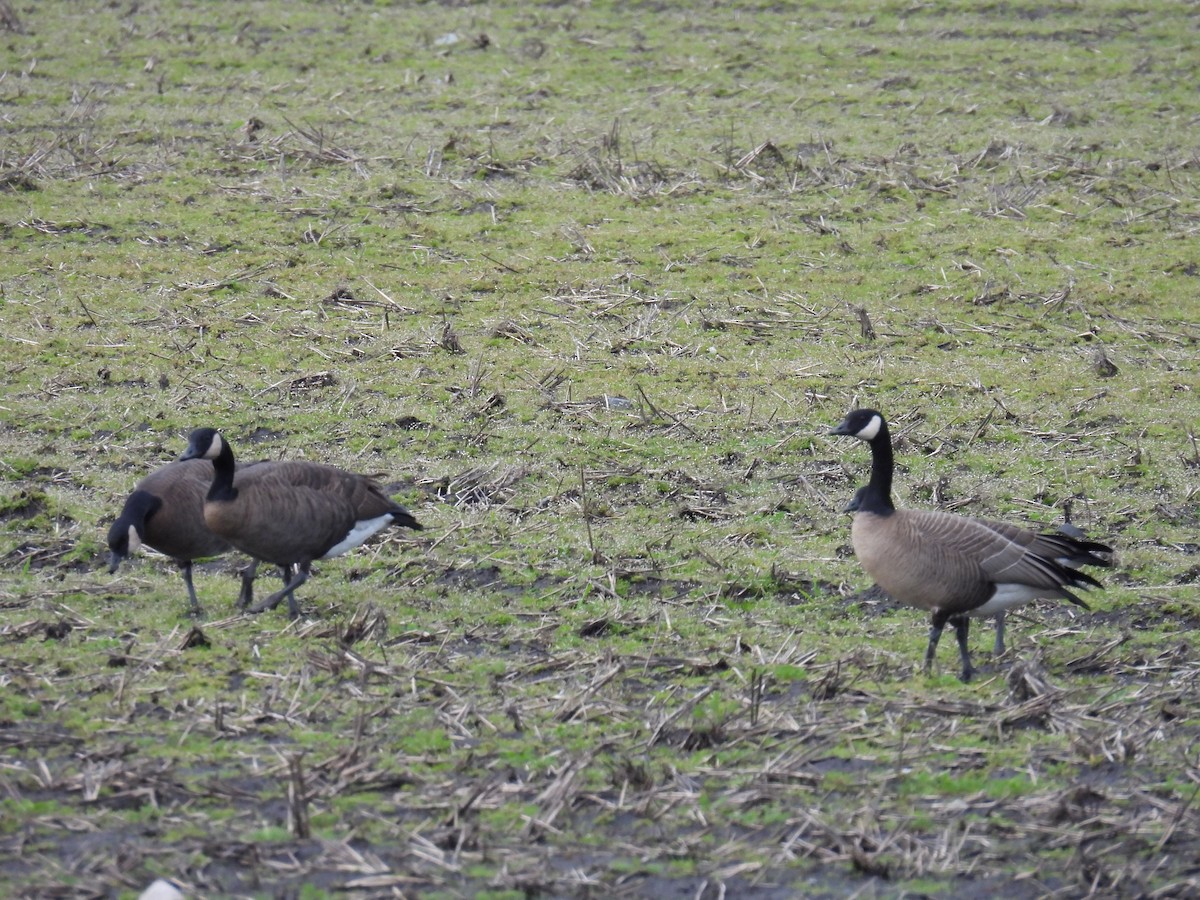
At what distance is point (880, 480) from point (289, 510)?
3343 millimetres

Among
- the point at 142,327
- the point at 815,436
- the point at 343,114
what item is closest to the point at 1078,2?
the point at 343,114

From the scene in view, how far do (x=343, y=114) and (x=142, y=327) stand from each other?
Result: 6.35 metres

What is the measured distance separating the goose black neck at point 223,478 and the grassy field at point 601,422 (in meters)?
0.73

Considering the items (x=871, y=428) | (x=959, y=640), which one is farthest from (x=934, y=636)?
(x=871, y=428)

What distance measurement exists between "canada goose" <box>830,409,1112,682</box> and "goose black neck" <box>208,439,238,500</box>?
3.48 meters

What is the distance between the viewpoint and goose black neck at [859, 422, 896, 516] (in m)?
8.16

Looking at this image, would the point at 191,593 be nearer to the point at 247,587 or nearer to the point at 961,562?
the point at 247,587

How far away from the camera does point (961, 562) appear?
25.3ft

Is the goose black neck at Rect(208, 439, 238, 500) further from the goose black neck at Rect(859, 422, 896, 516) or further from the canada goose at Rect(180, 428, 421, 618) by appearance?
the goose black neck at Rect(859, 422, 896, 516)

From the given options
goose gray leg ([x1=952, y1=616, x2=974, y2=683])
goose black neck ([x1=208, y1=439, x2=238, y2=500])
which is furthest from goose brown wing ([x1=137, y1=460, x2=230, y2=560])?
goose gray leg ([x1=952, y1=616, x2=974, y2=683])

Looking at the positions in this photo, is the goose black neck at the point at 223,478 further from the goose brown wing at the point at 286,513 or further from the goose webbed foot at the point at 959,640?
the goose webbed foot at the point at 959,640

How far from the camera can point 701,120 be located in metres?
18.5

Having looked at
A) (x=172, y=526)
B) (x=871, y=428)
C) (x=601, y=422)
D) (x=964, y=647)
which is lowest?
(x=964, y=647)

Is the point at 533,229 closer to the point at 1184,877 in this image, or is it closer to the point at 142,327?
the point at 142,327
